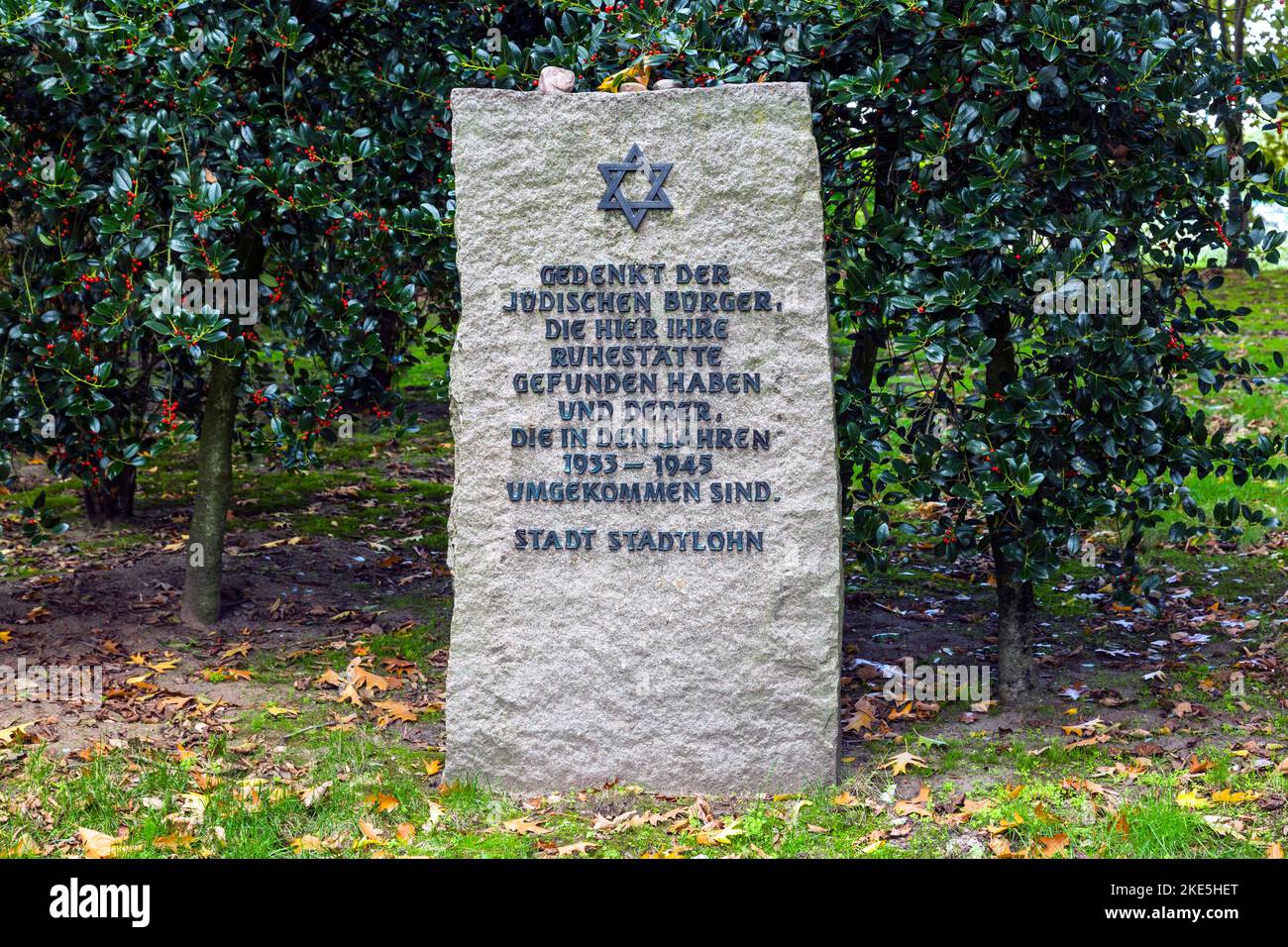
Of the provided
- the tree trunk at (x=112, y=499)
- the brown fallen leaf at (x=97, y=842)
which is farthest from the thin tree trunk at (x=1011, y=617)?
the tree trunk at (x=112, y=499)

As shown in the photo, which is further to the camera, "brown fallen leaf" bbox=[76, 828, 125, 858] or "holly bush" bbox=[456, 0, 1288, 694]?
"holly bush" bbox=[456, 0, 1288, 694]

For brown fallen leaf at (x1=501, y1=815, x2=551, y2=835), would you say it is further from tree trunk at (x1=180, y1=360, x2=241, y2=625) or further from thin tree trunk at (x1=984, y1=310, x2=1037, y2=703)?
tree trunk at (x1=180, y1=360, x2=241, y2=625)

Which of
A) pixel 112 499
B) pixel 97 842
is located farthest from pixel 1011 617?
pixel 112 499

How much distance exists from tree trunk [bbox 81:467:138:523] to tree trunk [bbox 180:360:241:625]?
4.71 ft

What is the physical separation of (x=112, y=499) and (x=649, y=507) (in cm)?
455

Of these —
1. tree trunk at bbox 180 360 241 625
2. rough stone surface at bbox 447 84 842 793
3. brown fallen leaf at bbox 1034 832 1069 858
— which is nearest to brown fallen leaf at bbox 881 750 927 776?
rough stone surface at bbox 447 84 842 793

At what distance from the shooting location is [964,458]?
5.32 metres

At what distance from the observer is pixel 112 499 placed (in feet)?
26.6

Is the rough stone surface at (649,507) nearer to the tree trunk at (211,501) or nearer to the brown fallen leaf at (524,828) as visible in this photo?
the brown fallen leaf at (524,828)

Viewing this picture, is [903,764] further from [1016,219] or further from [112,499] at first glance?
[112,499]

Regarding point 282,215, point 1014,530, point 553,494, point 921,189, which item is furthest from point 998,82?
point 282,215

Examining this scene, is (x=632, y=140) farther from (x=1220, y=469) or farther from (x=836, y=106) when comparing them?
(x=1220, y=469)

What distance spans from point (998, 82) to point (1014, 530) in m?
1.92

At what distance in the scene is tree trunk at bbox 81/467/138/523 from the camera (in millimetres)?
8000
